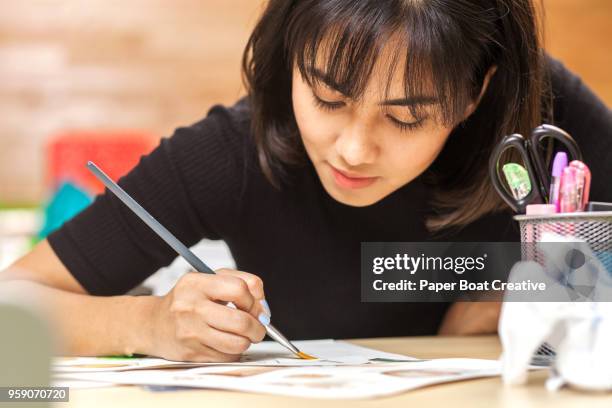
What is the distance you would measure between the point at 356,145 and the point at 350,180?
0.23ft

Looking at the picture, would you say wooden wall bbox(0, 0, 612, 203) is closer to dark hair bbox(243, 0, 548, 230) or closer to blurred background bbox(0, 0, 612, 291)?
blurred background bbox(0, 0, 612, 291)

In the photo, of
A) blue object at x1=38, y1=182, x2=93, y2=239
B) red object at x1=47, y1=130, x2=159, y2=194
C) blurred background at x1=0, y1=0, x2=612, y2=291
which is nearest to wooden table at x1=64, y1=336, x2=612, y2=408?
blue object at x1=38, y1=182, x2=93, y2=239

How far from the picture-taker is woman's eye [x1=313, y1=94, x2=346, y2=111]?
2.30ft

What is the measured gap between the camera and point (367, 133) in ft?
2.28

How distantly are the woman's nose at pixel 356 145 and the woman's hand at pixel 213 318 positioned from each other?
13cm

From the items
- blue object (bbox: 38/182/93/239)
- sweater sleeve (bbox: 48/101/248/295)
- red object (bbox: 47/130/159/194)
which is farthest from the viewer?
red object (bbox: 47/130/159/194)

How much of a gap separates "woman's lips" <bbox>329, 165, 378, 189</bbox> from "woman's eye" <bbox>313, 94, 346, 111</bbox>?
0.07 metres

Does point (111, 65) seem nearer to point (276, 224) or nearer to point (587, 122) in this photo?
point (276, 224)

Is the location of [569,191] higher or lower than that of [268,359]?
higher

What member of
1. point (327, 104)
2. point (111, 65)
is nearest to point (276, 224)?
point (327, 104)

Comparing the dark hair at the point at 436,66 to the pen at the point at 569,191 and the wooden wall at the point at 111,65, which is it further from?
the wooden wall at the point at 111,65

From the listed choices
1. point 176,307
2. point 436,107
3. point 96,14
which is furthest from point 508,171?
point 96,14

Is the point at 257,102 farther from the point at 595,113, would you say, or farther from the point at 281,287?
the point at 595,113

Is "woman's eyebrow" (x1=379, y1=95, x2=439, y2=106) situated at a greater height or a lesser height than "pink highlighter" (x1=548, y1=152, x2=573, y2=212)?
greater
